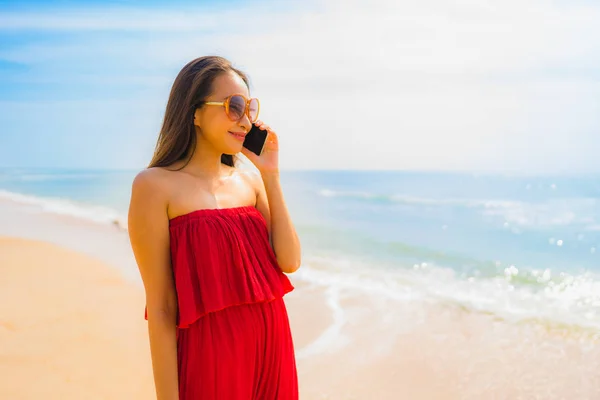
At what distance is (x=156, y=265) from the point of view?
2.46m

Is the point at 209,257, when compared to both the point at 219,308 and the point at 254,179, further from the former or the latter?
the point at 254,179

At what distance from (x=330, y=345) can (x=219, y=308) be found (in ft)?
15.0

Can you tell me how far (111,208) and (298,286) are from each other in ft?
41.9

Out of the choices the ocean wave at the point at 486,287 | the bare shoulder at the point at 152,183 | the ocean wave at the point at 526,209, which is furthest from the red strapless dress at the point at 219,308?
the ocean wave at the point at 526,209

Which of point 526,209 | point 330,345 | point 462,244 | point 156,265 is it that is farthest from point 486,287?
point 526,209

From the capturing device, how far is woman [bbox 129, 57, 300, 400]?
8.07 feet

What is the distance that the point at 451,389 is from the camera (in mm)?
5875

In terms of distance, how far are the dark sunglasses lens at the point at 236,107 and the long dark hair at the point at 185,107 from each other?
0.10 m

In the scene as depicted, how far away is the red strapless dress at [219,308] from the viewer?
2.46 meters

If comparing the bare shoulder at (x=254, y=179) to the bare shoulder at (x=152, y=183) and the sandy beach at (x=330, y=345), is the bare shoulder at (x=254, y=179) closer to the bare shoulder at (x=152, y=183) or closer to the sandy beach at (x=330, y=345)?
the bare shoulder at (x=152, y=183)

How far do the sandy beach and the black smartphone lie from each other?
299cm

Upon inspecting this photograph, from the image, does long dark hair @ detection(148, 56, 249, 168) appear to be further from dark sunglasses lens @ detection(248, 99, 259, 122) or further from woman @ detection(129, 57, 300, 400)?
dark sunglasses lens @ detection(248, 99, 259, 122)

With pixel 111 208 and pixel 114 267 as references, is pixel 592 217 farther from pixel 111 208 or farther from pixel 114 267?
pixel 114 267

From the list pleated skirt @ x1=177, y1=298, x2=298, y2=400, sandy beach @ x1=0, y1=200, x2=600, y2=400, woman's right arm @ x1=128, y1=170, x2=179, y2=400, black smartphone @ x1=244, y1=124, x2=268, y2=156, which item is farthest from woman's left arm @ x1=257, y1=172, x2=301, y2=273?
sandy beach @ x1=0, y1=200, x2=600, y2=400
